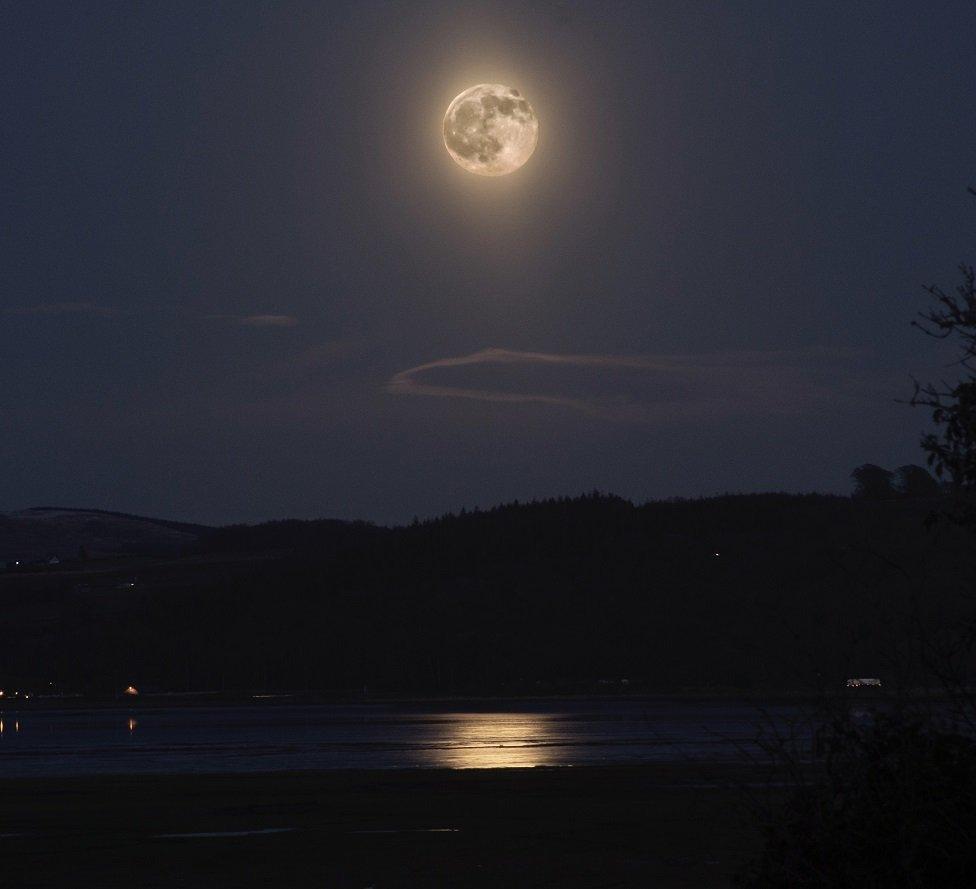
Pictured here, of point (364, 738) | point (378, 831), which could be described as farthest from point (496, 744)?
point (378, 831)

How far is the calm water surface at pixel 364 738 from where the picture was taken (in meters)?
68.3

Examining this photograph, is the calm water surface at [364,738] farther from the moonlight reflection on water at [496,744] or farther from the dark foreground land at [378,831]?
the dark foreground land at [378,831]

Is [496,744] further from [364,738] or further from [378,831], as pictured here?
[378,831]

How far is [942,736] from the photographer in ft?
58.9

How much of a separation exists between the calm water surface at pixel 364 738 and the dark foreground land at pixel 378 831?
3.26 meters

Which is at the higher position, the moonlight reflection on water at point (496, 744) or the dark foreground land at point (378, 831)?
the dark foreground land at point (378, 831)

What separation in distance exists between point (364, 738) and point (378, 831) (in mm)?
54006

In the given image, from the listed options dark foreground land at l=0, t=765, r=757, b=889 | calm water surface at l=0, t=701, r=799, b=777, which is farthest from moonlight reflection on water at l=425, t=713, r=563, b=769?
dark foreground land at l=0, t=765, r=757, b=889

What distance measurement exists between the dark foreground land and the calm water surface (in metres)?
3.26

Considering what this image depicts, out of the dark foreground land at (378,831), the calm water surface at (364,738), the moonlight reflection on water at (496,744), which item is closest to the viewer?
the dark foreground land at (378,831)

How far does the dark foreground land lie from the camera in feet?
109

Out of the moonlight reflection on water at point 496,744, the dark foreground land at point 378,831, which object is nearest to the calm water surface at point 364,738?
the moonlight reflection on water at point 496,744

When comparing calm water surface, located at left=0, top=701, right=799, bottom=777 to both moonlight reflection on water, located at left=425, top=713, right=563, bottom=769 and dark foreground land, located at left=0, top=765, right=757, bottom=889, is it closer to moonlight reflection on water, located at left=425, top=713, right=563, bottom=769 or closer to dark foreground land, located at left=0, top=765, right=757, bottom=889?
moonlight reflection on water, located at left=425, top=713, right=563, bottom=769

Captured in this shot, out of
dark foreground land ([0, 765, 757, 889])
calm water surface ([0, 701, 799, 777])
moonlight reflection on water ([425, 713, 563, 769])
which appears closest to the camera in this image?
dark foreground land ([0, 765, 757, 889])
